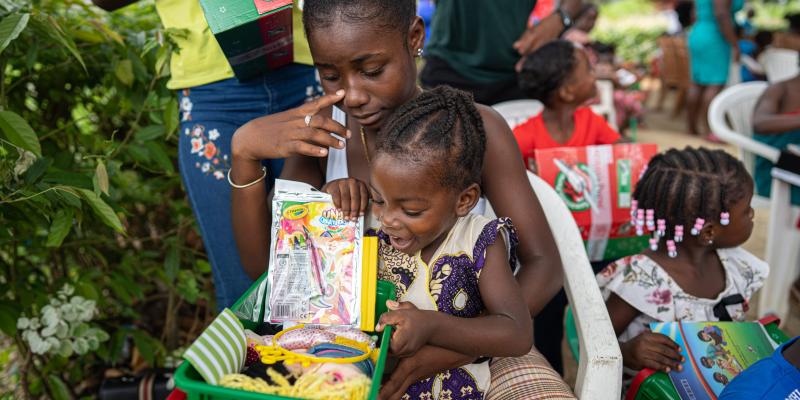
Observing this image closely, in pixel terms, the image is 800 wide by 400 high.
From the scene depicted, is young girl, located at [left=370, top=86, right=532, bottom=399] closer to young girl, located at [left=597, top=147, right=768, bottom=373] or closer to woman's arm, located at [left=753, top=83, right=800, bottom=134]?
young girl, located at [left=597, top=147, right=768, bottom=373]

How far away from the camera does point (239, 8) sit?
171 cm

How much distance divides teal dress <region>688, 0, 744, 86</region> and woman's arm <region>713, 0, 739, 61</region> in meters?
0.10

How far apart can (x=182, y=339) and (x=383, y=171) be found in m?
1.92

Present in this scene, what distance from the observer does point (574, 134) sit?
3.27m

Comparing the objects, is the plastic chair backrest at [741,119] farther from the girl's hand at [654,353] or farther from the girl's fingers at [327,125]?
the girl's fingers at [327,125]

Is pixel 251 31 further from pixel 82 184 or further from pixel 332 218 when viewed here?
pixel 82 184

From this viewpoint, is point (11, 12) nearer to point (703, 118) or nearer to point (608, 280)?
point (608, 280)

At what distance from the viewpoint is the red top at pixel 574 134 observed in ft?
10.4

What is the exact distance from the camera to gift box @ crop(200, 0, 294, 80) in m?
1.70

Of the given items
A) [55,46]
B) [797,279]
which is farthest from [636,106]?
[55,46]

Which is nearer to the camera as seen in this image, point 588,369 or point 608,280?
point 588,369

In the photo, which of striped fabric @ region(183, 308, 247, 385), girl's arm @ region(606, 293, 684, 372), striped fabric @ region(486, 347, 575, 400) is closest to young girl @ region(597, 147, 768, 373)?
girl's arm @ region(606, 293, 684, 372)

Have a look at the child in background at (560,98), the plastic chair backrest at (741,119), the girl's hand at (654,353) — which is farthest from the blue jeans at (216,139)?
the plastic chair backrest at (741,119)

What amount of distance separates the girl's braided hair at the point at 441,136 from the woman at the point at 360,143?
0.12 metres
